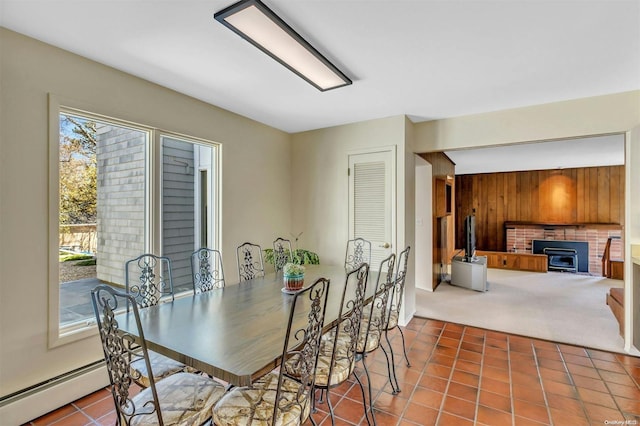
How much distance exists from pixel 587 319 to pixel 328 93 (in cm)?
419

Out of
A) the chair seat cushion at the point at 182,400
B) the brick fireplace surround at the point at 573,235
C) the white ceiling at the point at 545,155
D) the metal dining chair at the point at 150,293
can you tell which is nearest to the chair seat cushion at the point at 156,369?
the metal dining chair at the point at 150,293

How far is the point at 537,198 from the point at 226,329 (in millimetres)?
8677

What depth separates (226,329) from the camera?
5.46ft

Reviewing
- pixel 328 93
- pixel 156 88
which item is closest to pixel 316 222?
pixel 328 93

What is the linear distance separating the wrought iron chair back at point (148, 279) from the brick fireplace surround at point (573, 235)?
8.22 metres

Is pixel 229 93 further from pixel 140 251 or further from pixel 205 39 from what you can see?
pixel 140 251

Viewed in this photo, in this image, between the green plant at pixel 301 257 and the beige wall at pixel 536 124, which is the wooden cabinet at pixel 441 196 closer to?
the beige wall at pixel 536 124

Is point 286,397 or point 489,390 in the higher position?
point 286,397

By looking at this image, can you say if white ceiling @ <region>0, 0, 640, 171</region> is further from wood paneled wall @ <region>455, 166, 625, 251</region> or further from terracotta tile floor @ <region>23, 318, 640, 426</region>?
wood paneled wall @ <region>455, 166, 625, 251</region>

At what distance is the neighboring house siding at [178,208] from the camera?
307cm

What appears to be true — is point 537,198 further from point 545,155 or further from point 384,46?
point 384,46

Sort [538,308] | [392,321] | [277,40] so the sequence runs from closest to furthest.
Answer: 1. [277,40]
2. [392,321]
3. [538,308]

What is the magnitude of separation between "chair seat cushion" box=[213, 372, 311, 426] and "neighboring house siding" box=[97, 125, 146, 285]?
1.84 meters

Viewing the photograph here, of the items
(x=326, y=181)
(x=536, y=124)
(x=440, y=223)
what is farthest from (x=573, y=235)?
(x=326, y=181)
